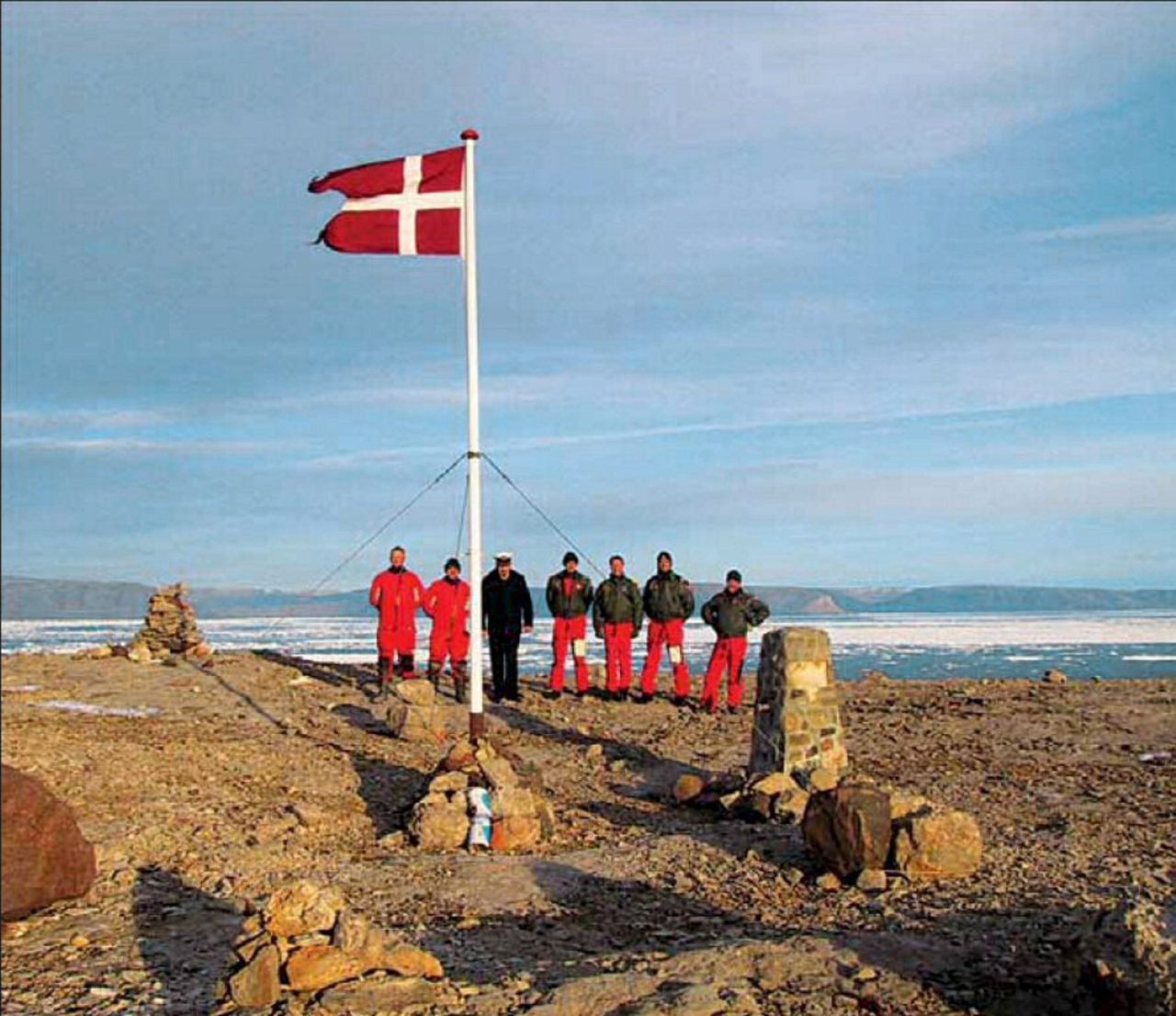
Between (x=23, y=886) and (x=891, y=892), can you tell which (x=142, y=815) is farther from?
(x=891, y=892)

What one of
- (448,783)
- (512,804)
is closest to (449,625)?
(448,783)

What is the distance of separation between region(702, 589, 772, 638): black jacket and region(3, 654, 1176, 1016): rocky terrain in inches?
52.6

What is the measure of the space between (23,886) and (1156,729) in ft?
45.1

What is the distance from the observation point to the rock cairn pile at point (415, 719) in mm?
16391

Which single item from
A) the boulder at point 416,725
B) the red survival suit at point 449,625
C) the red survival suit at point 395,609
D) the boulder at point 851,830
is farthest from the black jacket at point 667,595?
the boulder at point 851,830

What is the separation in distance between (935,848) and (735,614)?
29.8ft

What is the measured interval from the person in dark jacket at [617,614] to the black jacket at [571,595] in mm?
220

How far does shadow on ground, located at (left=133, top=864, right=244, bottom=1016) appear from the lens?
7.20 m

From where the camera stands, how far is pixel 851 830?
31.7 ft

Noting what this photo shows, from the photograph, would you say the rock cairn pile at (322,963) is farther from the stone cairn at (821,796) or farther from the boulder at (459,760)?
the boulder at (459,760)

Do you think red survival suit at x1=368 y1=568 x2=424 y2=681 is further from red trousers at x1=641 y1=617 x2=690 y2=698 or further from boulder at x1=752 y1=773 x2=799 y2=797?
boulder at x1=752 y1=773 x2=799 y2=797

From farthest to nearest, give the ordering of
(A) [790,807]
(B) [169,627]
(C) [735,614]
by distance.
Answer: (B) [169,627]
(C) [735,614]
(A) [790,807]

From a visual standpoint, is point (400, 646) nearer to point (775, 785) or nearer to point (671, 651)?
point (671, 651)

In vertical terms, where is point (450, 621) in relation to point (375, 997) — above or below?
above
